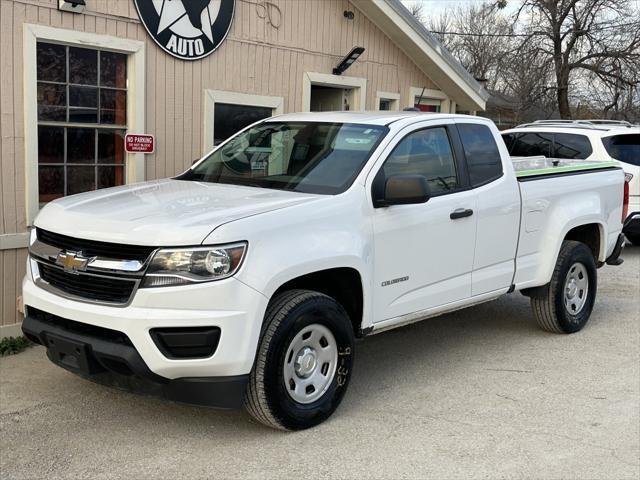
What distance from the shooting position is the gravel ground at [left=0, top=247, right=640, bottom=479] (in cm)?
393

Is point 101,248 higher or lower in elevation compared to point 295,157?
lower

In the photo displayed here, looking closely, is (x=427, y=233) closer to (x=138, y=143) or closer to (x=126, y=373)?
(x=126, y=373)

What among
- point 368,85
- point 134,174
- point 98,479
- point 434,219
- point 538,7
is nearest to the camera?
point 98,479

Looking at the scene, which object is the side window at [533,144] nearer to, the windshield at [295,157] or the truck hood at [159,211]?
the windshield at [295,157]

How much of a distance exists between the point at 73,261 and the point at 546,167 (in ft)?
14.5

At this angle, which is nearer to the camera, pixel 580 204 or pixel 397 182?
pixel 397 182

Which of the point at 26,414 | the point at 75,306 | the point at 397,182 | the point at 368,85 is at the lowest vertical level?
the point at 26,414

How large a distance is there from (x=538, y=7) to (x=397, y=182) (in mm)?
22155

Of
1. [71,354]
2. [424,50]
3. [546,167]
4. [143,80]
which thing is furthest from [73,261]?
[424,50]

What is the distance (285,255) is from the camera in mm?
4027

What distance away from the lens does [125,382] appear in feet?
13.0

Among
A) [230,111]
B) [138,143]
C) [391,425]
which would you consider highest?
[230,111]

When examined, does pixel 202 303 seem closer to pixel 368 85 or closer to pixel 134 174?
pixel 134 174

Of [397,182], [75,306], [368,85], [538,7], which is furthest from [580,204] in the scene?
[538,7]
